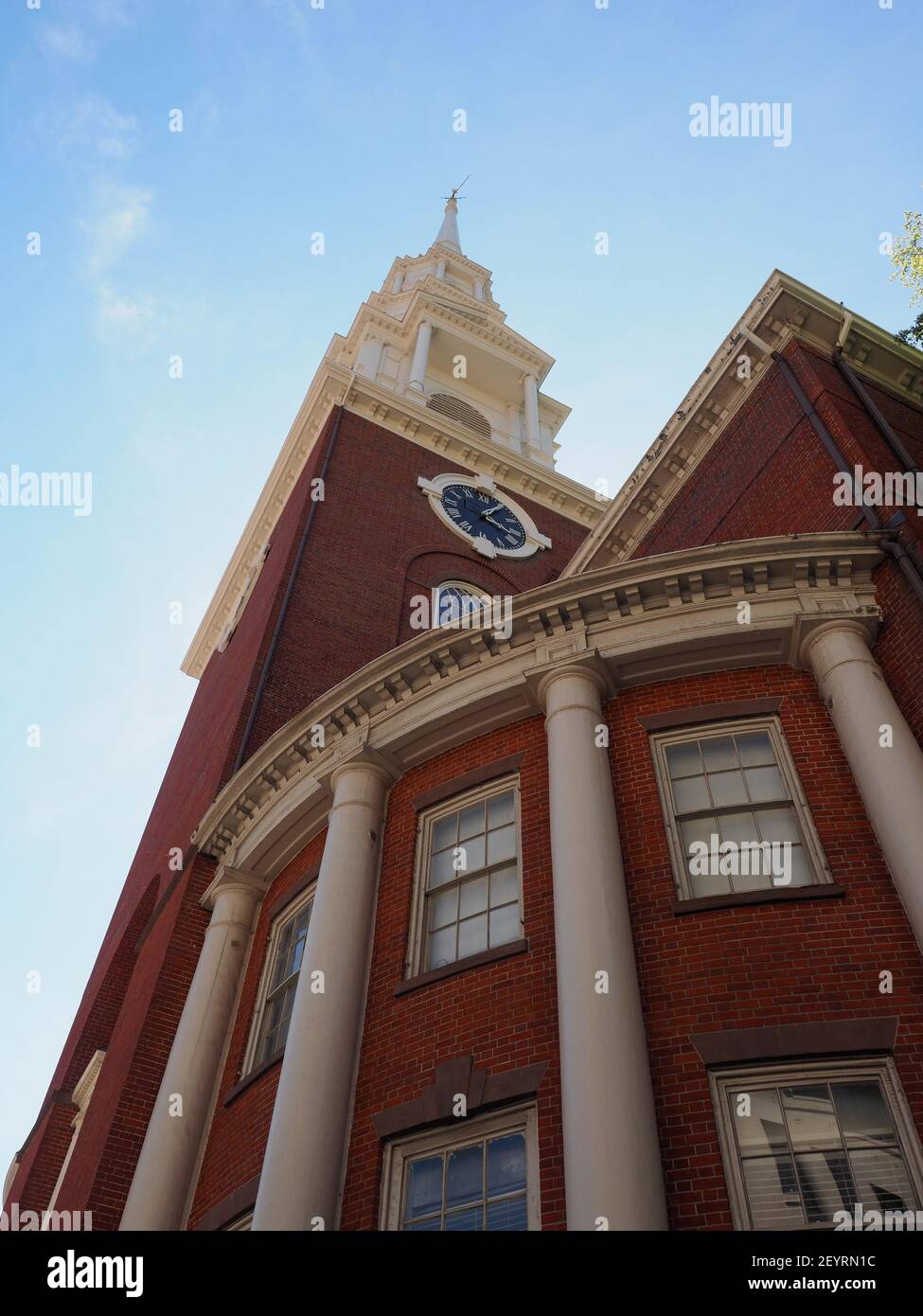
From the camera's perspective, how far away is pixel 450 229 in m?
60.9

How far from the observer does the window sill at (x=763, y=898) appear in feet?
29.5

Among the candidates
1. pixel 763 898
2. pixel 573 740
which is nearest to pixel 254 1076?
pixel 573 740

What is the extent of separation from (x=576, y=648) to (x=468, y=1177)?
5.40 meters

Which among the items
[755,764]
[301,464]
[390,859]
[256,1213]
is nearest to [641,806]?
[755,764]

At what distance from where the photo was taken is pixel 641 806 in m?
10.4

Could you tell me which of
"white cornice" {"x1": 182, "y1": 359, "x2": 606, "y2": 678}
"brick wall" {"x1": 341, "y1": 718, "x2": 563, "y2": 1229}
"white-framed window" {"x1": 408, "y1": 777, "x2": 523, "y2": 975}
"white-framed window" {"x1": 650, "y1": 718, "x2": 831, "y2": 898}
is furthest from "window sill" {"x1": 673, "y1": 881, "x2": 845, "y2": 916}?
"white cornice" {"x1": 182, "y1": 359, "x2": 606, "y2": 678}

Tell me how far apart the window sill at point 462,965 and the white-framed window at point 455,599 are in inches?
584

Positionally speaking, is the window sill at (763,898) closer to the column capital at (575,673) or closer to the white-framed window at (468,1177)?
the white-framed window at (468,1177)

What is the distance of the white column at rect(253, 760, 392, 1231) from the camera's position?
875cm

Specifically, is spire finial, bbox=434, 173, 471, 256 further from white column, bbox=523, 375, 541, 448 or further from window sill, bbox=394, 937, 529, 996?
window sill, bbox=394, 937, 529, 996

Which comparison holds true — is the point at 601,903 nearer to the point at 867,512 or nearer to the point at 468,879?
the point at 468,879

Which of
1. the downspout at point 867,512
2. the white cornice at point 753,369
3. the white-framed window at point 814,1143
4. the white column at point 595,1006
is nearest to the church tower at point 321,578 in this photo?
the white column at point 595,1006
